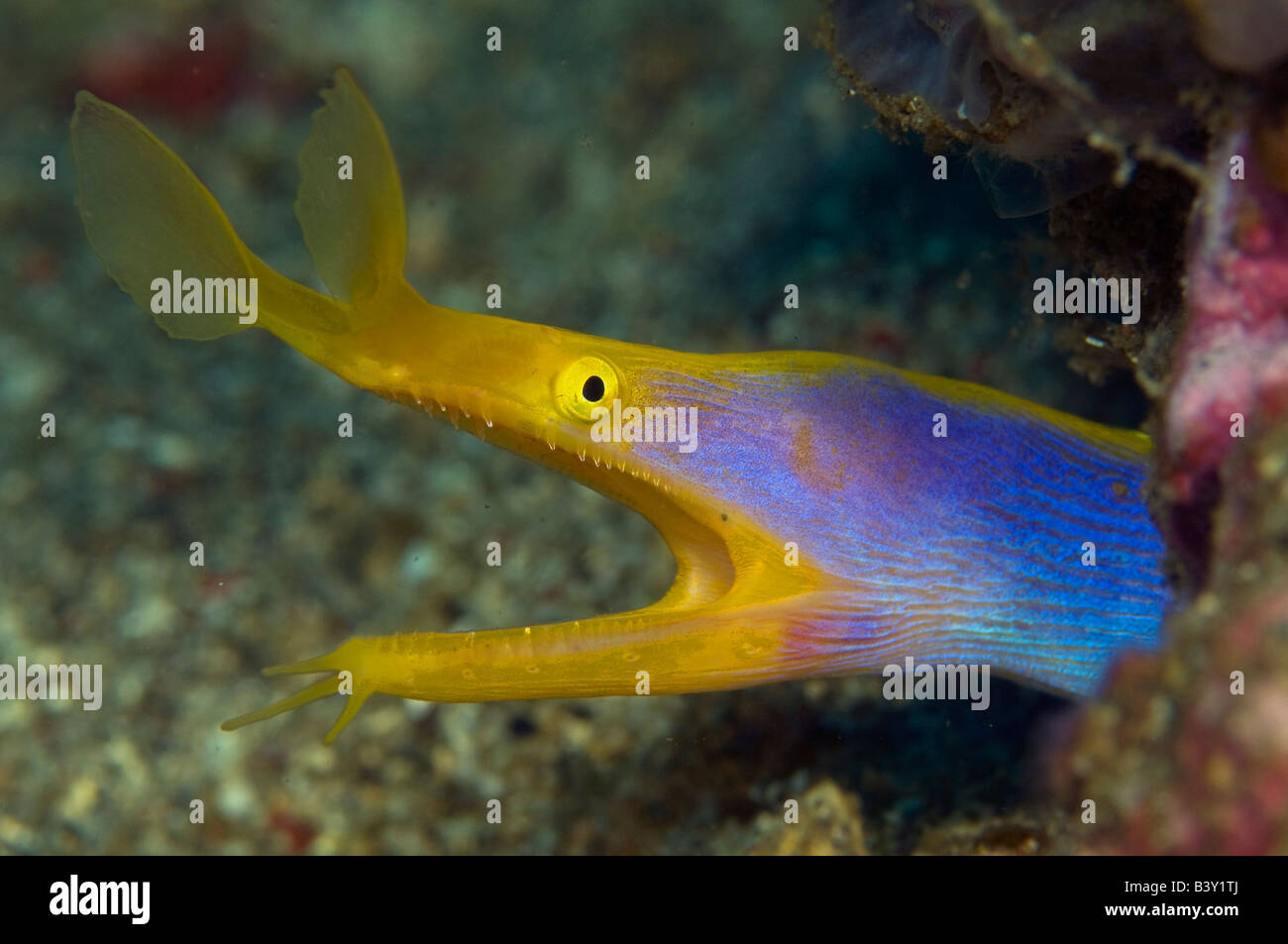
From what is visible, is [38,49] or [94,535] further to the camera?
[38,49]

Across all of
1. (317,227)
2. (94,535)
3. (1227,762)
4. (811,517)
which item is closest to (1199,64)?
(811,517)

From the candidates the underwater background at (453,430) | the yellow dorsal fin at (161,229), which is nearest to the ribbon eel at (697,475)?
the yellow dorsal fin at (161,229)

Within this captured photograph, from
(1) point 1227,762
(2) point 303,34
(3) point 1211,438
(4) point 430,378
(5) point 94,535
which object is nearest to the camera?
(1) point 1227,762

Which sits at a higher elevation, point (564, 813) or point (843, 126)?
point (843, 126)

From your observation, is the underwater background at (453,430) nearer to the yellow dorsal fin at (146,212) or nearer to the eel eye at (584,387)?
the eel eye at (584,387)

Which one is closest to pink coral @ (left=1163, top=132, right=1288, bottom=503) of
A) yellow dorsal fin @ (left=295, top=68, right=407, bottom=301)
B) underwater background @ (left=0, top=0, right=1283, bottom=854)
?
underwater background @ (left=0, top=0, right=1283, bottom=854)

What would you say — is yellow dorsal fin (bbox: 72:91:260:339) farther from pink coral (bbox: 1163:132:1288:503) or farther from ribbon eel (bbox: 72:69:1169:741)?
pink coral (bbox: 1163:132:1288:503)

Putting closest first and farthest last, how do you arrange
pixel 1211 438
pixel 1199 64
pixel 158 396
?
1. pixel 1211 438
2. pixel 1199 64
3. pixel 158 396
